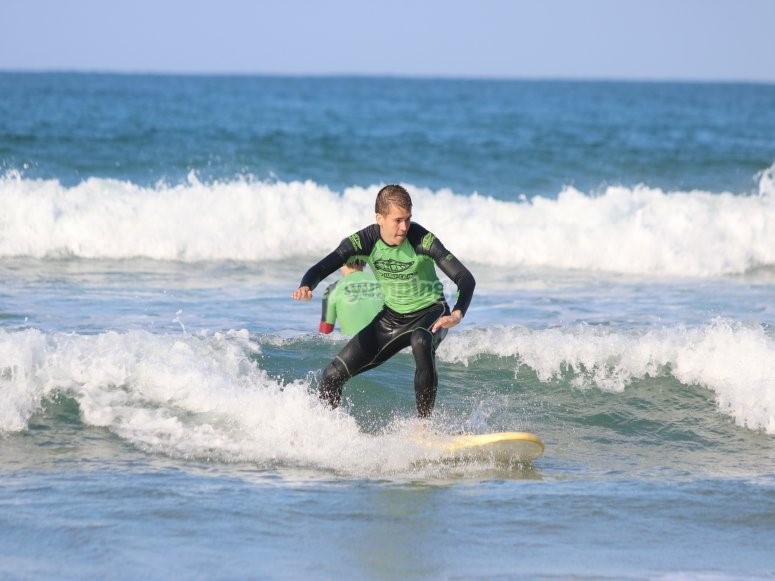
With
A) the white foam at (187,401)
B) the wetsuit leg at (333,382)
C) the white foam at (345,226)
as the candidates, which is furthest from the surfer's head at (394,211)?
the white foam at (345,226)

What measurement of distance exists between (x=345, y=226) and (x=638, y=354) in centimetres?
781

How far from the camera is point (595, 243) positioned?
14.8 meters

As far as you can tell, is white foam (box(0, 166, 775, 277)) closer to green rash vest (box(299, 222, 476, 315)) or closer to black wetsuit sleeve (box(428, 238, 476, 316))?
green rash vest (box(299, 222, 476, 315))

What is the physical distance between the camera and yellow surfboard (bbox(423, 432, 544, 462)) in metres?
Answer: 6.14

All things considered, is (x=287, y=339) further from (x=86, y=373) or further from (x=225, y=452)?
(x=225, y=452)

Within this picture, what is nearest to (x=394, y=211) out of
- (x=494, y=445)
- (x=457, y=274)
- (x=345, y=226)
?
(x=457, y=274)

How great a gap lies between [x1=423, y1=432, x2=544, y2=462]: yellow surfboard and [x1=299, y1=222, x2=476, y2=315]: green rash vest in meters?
0.78

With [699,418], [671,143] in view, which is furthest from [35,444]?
[671,143]

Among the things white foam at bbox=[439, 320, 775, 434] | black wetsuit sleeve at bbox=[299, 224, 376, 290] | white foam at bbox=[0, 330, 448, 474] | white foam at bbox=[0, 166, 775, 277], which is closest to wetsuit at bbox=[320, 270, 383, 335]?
black wetsuit sleeve at bbox=[299, 224, 376, 290]

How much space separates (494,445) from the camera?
617cm

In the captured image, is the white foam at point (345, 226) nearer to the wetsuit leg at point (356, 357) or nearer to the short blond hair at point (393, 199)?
the wetsuit leg at point (356, 357)

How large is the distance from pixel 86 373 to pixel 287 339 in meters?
1.86

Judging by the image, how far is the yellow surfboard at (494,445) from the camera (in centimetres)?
614

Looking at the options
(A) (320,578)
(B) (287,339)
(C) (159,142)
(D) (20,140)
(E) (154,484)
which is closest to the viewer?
(A) (320,578)
